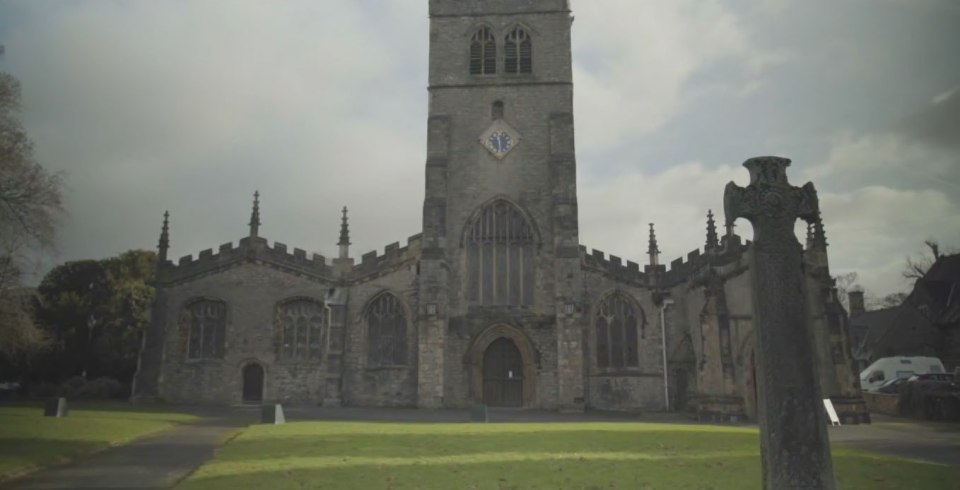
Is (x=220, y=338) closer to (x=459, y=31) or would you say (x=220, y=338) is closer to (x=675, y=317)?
(x=459, y=31)

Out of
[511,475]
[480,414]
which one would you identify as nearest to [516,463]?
[511,475]

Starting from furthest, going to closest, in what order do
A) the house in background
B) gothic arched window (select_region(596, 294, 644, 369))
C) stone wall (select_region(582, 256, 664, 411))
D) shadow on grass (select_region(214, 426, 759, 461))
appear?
the house in background → gothic arched window (select_region(596, 294, 644, 369)) → stone wall (select_region(582, 256, 664, 411)) → shadow on grass (select_region(214, 426, 759, 461))

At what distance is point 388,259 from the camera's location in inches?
1350

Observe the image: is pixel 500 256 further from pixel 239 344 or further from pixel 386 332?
pixel 239 344

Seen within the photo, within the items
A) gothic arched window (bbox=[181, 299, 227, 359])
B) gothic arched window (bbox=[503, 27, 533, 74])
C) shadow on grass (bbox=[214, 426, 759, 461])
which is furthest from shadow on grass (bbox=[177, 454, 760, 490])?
gothic arched window (bbox=[503, 27, 533, 74])

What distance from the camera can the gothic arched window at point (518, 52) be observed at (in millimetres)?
36094

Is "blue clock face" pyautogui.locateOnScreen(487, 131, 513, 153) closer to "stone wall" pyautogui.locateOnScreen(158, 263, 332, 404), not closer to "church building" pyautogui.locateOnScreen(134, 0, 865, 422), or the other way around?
"church building" pyautogui.locateOnScreen(134, 0, 865, 422)

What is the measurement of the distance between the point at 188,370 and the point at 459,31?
70.2 ft

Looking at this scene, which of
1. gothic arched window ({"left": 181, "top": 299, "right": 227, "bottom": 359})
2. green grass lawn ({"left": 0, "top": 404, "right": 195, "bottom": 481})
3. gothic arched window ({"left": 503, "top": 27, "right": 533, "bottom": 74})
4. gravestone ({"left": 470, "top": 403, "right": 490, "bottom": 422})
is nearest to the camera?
green grass lawn ({"left": 0, "top": 404, "right": 195, "bottom": 481})

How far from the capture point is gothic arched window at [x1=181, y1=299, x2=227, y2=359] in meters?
34.2

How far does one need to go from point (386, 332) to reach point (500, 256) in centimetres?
642

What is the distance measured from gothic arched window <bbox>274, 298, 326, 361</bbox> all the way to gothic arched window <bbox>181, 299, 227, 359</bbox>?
2.84m

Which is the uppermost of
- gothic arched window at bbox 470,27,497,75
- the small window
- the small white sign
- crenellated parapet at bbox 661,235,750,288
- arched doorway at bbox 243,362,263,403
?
gothic arched window at bbox 470,27,497,75

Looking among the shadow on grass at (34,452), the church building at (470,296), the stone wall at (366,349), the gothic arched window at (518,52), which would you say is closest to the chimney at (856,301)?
the church building at (470,296)
